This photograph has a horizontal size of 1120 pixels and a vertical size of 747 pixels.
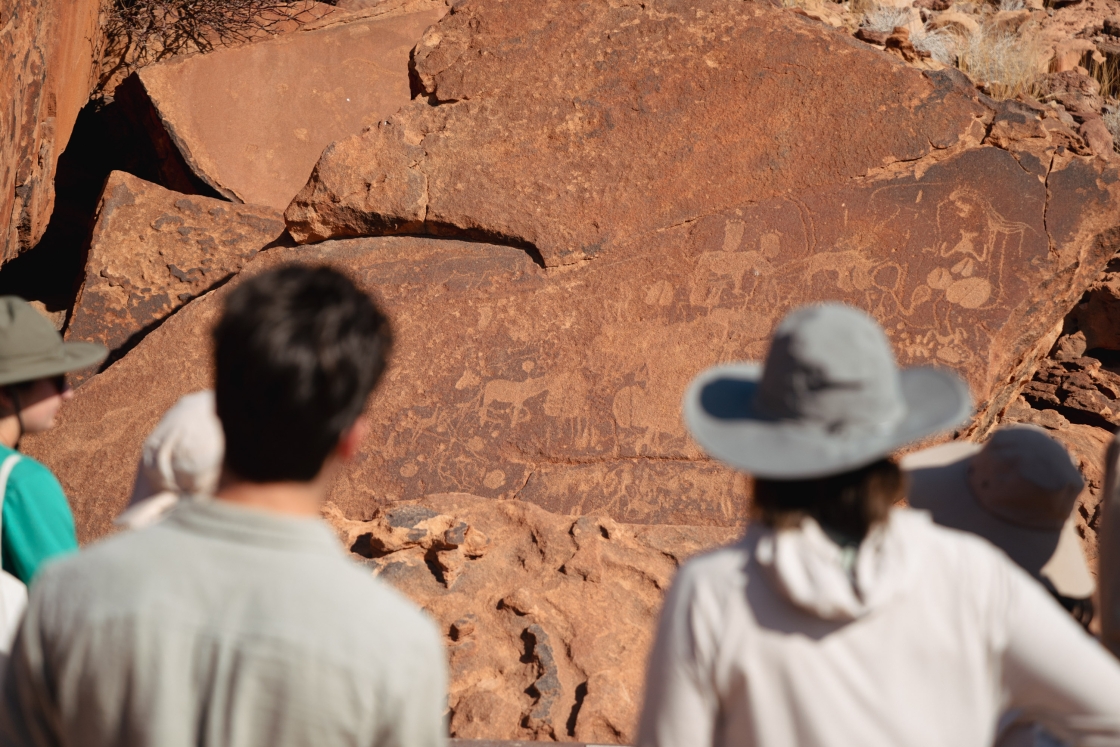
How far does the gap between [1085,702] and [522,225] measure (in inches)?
106

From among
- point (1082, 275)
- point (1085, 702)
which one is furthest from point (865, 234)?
point (1085, 702)

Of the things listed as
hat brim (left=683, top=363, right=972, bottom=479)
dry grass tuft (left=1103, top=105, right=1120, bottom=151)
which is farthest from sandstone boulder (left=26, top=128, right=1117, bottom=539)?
dry grass tuft (left=1103, top=105, right=1120, bottom=151)

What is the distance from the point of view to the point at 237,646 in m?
0.91

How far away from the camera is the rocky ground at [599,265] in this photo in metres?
2.88

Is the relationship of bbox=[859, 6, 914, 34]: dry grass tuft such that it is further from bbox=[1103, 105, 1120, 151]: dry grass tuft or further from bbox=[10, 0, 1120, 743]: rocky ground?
bbox=[10, 0, 1120, 743]: rocky ground

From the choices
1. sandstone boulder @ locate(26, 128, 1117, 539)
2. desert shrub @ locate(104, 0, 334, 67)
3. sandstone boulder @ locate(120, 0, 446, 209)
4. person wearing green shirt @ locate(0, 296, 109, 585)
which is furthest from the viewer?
desert shrub @ locate(104, 0, 334, 67)

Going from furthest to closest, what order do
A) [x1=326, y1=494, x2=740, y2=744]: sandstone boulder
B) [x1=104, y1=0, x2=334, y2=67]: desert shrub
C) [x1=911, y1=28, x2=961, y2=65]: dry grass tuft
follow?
1. [x1=104, y1=0, x2=334, y2=67]: desert shrub
2. [x1=911, y1=28, x2=961, y2=65]: dry grass tuft
3. [x1=326, y1=494, x2=740, y2=744]: sandstone boulder

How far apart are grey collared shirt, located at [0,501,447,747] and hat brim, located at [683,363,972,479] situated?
368 mm

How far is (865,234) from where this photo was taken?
10.7 feet

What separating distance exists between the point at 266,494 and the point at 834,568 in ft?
1.84

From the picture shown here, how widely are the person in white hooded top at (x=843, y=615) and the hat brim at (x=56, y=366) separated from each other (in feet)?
3.71

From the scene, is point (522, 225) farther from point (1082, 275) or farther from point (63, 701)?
point (63, 701)

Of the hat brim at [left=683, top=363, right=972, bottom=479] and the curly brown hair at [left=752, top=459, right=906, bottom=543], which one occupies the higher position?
the hat brim at [left=683, top=363, right=972, bottom=479]

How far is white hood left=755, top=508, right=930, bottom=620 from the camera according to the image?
982 millimetres
